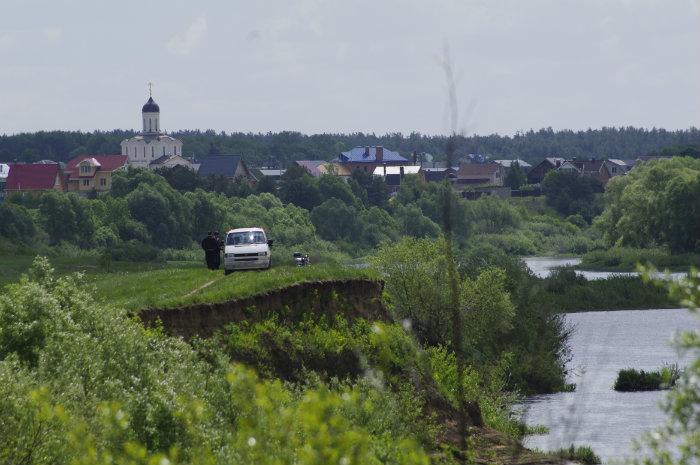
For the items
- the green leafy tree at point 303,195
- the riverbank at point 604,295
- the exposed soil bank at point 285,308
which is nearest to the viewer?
the exposed soil bank at point 285,308

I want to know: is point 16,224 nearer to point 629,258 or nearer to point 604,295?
point 629,258

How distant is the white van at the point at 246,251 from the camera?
155 ft

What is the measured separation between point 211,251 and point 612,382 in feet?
68.4

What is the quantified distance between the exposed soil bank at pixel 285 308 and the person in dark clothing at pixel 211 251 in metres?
4.68

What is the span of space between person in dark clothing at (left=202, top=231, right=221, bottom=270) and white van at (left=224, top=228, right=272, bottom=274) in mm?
428

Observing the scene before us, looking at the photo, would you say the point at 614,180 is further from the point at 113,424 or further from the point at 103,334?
the point at 113,424

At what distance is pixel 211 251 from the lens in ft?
161

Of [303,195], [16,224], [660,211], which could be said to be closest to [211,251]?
[660,211]

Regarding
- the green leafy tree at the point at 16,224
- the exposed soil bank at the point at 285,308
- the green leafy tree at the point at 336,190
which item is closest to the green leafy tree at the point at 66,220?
the green leafy tree at the point at 16,224

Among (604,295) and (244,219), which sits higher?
(604,295)

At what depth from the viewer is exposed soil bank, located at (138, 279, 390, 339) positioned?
38.7m

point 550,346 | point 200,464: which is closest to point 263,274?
point 550,346

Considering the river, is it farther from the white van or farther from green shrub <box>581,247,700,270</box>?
green shrub <box>581,247,700,270</box>

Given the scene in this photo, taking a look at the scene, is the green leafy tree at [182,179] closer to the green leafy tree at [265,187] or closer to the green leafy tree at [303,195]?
the green leafy tree at [265,187]
